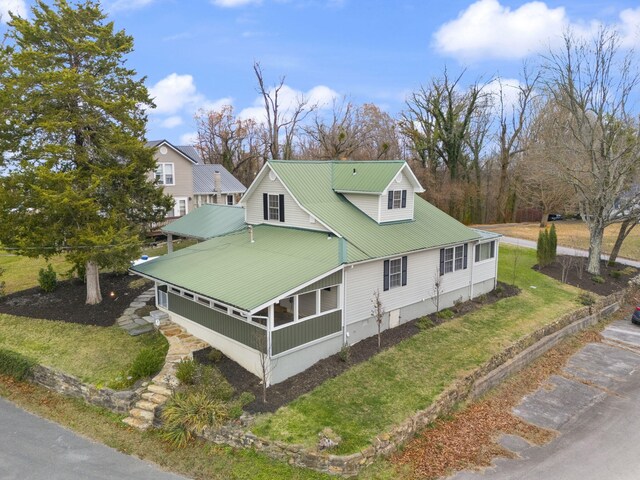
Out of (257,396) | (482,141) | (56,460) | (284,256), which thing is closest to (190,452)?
(257,396)

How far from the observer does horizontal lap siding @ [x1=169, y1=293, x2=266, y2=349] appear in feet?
43.7

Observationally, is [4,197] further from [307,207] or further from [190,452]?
[190,452]

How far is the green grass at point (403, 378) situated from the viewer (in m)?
11.0

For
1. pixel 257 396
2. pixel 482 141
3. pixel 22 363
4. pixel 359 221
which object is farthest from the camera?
pixel 482 141

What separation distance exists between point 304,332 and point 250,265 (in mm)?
3255

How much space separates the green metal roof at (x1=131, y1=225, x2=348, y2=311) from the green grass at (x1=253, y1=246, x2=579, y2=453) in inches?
126

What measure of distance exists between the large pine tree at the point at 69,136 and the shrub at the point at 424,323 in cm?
1201

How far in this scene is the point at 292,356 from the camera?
1339 centimetres

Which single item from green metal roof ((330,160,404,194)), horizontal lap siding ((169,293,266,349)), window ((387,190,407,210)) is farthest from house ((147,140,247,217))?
window ((387,190,407,210))

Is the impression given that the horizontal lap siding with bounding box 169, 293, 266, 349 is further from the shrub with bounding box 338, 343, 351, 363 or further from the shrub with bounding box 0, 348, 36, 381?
the shrub with bounding box 0, 348, 36, 381

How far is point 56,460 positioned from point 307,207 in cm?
1115

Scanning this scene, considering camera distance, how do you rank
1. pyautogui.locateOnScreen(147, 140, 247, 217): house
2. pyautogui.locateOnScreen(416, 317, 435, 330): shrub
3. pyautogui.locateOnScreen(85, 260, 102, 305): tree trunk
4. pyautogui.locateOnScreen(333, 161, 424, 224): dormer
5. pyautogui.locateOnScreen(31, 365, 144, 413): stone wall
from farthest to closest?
pyautogui.locateOnScreen(147, 140, 247, 217): house
pyautogui.locateOnScreen(85, 260, 102, 305): tree trunk
pyautogui.locateOnScreen(333, 161, 424, 224): dormer
pyautogui.locateOnScreen(416, 317, 435, 330): shrub
pyautogui.locateOnScreen(31, 365, 144, 413): stone wall

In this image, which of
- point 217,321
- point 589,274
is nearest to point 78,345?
point 217,321

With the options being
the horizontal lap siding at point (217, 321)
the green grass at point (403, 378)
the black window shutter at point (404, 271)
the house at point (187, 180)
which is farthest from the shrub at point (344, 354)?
the house at point (187, 180)
